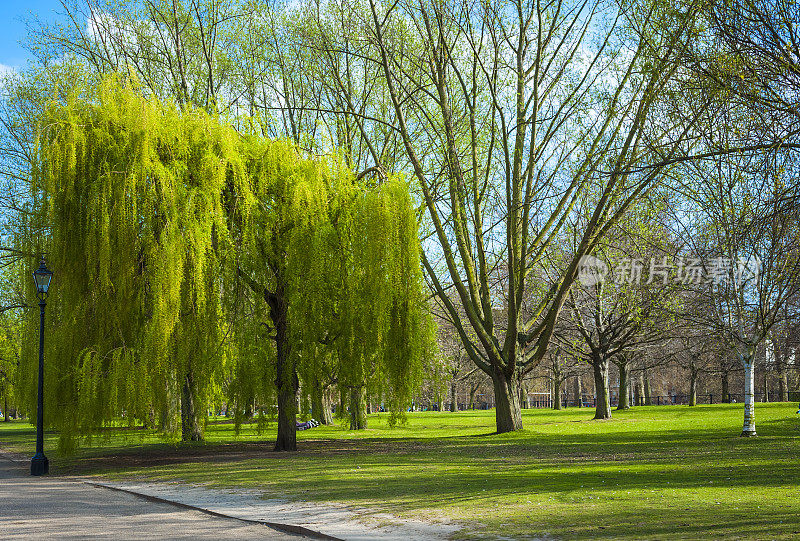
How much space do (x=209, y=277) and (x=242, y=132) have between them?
5.03 m

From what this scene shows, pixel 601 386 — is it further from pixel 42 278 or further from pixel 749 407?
pixel 42 278

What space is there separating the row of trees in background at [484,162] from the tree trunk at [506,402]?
3.0 inches

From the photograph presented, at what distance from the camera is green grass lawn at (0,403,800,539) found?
Answer: 834 cm

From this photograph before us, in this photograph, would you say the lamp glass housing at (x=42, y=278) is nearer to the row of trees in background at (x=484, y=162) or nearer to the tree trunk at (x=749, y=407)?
the row of trees in background at (x=484, y=162)

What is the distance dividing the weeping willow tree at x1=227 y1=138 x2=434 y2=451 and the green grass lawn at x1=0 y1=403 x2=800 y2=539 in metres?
2.24

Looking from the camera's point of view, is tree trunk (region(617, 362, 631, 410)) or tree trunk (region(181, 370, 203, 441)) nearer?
tree trunk (region(181, 370, 203, 441))

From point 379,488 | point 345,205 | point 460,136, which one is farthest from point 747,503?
point 460,136

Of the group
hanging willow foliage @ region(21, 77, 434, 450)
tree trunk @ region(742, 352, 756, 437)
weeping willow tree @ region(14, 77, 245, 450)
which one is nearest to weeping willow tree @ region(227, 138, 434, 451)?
hanging willow foliage @ region(21, 77, 434, 450)

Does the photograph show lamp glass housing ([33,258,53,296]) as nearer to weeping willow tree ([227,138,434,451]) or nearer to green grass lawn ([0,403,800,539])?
green grass lawn ([0,403,800,539])

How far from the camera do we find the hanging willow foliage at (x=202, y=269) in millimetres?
15992

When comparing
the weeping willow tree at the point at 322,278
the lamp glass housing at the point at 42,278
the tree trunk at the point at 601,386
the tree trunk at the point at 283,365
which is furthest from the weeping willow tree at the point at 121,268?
the tree trunk at the point at 601,386

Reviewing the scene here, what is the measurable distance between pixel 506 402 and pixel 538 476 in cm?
1142

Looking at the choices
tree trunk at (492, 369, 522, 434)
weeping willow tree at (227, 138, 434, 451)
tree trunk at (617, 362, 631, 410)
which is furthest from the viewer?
tree trunk at (617, 362, 631, 410)

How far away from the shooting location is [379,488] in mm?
12109
